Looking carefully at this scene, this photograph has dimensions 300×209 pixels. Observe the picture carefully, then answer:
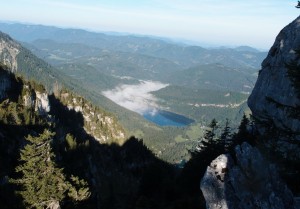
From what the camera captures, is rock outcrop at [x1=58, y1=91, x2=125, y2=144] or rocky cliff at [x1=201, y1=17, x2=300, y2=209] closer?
rocky cliff at [x1=201, y1=17, x2=300, y2=209]

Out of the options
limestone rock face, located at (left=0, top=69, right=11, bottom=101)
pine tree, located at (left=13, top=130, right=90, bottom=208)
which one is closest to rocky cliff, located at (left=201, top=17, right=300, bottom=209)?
pine tree, located at (left=13, top=130, right=90, bottom=208)

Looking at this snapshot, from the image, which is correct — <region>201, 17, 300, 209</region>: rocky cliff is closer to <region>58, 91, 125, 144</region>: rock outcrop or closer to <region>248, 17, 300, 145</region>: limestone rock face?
<region>248, 17, 300, 145</region>: limestone rock face

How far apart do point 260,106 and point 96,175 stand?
6083 centimetres

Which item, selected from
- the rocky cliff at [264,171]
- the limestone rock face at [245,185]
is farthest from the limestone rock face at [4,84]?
the rocky cliff at [264,171]

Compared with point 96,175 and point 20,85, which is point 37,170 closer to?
point 96,175

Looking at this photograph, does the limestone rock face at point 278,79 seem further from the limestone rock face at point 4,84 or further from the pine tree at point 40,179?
the limestone rock face at point 4,84

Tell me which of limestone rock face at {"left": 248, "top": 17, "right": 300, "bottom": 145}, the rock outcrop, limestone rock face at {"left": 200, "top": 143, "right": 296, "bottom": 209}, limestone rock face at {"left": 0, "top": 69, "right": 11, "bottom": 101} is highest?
limestone rock face at {"left": 248, "top": 17, "right": 300, "bottom": 145}

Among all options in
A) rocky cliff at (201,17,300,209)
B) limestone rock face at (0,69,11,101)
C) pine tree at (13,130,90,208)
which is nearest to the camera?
rocky cliff at (201,17,300,209)

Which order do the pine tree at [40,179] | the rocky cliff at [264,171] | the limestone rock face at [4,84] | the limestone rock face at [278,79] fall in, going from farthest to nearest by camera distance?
1. the limestone rock face at [4,84]
2. the limestone rock face at [278,79]
3. the pine tree at [40,179]
4. the rocky cliff at [264,171]

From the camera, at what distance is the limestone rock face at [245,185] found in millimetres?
24125

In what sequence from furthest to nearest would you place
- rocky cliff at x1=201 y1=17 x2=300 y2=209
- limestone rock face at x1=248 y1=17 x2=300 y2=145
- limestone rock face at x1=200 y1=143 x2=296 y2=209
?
limestone rock face at x1=248 y1=17 x2=300 y2=145
limestone rock face at x1=200 y1=143 x2=296 y2=209
rocky cliff at x1=201 y1=17 x2=300 y2=209

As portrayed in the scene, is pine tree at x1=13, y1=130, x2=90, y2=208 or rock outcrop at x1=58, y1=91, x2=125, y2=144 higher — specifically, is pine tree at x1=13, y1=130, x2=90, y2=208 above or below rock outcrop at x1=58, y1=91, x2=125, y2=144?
above

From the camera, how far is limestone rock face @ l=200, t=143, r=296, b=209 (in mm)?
24125

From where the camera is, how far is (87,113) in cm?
18000
